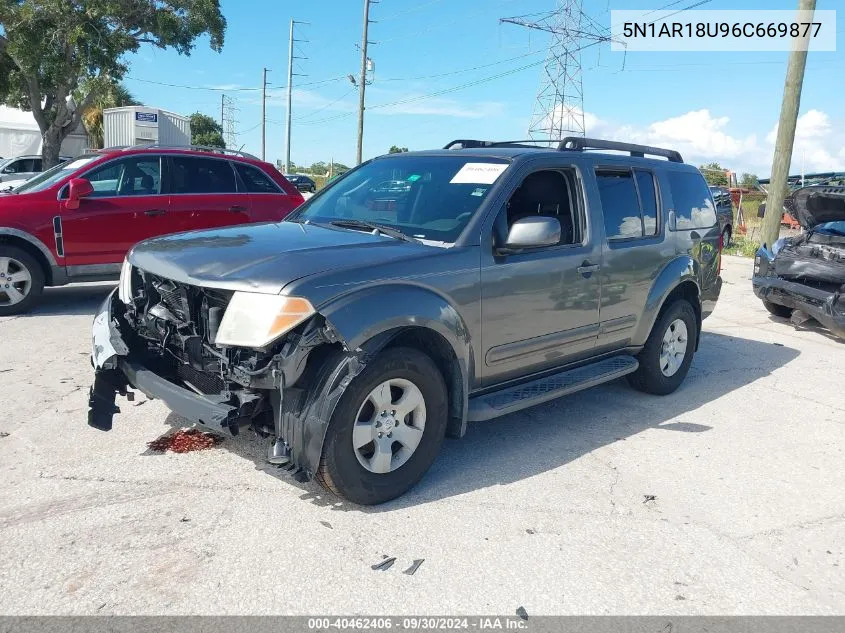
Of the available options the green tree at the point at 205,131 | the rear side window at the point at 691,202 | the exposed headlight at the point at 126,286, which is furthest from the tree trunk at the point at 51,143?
the green tree at the point at 205,131

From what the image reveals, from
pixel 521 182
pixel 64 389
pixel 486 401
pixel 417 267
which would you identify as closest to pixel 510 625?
pixel 486 401

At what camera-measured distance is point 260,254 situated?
11.5 ft

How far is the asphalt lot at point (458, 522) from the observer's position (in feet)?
9.33

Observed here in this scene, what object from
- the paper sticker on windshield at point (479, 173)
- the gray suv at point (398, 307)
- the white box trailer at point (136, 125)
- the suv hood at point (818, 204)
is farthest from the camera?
the white box trailer at point (136, 125)

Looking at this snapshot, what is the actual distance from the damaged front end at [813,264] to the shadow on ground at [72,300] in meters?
8.21

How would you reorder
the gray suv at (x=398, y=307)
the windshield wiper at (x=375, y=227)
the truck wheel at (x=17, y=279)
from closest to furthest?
the gray suv at (x=398, y=307), the windshield wiper at (x=375, y=227), the truck wheel at (x=17, y=279)

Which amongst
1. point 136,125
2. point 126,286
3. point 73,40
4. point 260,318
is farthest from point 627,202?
point 136,125

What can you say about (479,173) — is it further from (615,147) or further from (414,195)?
(615,147)

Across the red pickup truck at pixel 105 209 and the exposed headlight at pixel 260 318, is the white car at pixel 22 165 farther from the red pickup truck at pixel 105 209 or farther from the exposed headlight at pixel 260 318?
the exposed headlight at pixel 260 318

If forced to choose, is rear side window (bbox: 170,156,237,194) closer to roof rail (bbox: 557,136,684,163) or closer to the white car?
roof rail (bbox: 557,136,684,163)

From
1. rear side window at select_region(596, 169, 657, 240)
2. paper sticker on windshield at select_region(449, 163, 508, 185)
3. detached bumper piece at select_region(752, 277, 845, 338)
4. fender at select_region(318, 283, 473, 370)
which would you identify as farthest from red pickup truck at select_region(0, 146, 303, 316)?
detached bumper piece at select_region(752, 277, 845, 338)

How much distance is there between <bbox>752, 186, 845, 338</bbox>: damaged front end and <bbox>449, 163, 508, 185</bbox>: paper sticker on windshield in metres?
5.48

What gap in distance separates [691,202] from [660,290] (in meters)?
1.07

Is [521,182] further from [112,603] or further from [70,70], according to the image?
Answer: [70,70]
